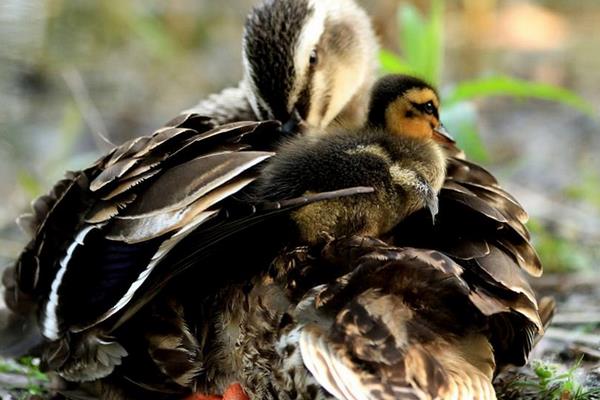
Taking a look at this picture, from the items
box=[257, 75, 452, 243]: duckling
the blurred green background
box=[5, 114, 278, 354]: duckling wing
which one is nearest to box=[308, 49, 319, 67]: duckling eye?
the blurred green background

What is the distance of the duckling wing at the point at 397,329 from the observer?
2574mm

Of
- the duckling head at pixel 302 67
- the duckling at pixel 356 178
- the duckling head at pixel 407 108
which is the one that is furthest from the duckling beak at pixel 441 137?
the duckling at pixel 356 178

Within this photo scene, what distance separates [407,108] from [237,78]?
6138 millimetres

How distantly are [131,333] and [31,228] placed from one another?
0.69 m

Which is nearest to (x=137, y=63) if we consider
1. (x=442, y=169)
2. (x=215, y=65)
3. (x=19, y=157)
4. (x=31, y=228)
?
(x=215, y=65)

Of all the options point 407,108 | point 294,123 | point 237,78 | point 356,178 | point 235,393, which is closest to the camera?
point 356,178

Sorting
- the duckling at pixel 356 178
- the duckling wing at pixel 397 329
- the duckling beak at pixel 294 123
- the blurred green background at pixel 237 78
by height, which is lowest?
the blurred green background at pixel 237 78

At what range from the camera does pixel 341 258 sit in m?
2.75

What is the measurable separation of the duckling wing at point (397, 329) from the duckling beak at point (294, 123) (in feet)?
3.77

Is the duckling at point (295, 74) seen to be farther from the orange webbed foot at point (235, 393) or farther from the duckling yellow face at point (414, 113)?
the orange webbed foot at point (235, 393)

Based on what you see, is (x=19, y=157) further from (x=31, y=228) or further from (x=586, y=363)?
(x=586, y=363)

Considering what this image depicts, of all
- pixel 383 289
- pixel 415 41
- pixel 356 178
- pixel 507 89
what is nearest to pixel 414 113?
pixel 356 178

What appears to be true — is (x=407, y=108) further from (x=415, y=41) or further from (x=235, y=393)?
(x=415, y=41)

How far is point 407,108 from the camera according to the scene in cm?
346
